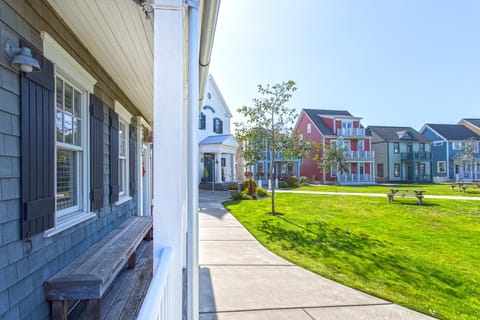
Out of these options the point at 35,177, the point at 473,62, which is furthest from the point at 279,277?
the point at 473,62

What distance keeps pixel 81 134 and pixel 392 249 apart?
5419mm

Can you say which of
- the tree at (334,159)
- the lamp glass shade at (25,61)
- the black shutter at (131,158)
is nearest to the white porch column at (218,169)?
the tree at (334,159)

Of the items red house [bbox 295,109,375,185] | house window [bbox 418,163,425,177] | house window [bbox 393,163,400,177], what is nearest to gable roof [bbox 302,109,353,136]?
red house [bbox 295,109,375,185]

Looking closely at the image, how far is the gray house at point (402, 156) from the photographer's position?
31.1 metres

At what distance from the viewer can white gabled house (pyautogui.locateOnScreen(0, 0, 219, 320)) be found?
5.15 ft

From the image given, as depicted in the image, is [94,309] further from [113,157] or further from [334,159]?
[334,159]

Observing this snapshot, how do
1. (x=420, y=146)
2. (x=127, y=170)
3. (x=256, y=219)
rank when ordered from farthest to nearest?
(x=420, y=146), (x=256, y=219), (x=127, y=170)

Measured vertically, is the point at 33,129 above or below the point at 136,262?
above

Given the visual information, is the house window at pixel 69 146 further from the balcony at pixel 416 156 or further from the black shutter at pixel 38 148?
the balcony at pixel 416 156

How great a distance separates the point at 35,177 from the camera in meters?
2.12

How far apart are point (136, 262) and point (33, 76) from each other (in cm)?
288

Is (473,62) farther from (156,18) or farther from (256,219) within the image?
(156,18)

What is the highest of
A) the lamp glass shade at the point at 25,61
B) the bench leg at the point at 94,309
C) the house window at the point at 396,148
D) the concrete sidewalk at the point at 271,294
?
the house window at the point at 396,148

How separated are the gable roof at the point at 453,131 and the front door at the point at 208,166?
95.2ft
